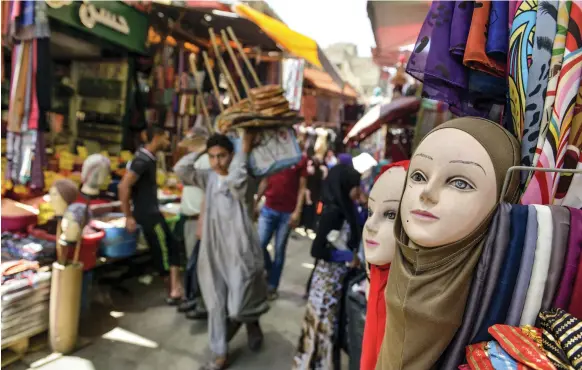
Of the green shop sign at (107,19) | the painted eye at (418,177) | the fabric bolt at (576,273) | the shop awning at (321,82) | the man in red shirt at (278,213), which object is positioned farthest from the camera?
the shop awning at (321,82)

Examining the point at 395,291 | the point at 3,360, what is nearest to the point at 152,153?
the point at 3,360

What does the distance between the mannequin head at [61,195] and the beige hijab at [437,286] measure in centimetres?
242

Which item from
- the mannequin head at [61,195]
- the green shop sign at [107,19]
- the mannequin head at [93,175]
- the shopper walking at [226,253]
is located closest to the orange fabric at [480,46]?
the shopper walking at [226,253]

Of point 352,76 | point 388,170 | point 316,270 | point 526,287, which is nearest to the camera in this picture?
point 526,287

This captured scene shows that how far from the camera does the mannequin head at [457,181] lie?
0.85 metres

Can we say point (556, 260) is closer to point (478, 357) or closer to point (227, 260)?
point (478, 357)

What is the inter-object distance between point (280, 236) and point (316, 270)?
5.93ft

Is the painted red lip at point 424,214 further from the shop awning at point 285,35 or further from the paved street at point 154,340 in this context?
the shop awning at point 285,35

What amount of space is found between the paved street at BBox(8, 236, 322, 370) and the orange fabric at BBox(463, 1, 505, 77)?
7.87 feet

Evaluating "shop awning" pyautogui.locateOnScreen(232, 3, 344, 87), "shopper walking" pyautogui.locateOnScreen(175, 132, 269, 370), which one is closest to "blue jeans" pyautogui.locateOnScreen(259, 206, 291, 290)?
"shopper walking" pyautogui.locateOnScreen(175, 132, 269, 370)

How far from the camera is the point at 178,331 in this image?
10.6 feet

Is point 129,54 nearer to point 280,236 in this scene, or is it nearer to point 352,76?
point 280,236

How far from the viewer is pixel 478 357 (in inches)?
31.0

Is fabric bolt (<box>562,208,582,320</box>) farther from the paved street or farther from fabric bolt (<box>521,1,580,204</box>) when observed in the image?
the paved street
